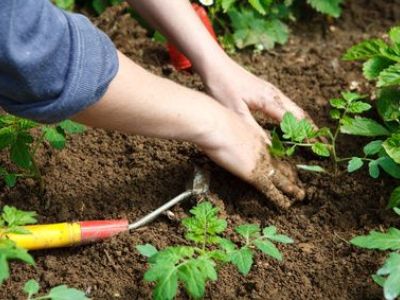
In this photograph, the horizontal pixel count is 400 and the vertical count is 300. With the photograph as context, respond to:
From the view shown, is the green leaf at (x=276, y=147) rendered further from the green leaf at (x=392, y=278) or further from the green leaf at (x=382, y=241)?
the green leaf at (x=392, y=278)

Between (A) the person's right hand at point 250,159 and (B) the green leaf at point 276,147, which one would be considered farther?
(B) the green leaf at point 276,147

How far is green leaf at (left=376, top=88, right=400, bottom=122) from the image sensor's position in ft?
6.58

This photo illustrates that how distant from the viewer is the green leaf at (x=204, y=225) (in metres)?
1.64

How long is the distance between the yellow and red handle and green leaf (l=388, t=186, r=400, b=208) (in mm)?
694

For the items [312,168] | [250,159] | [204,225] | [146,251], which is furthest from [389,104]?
[146,251]

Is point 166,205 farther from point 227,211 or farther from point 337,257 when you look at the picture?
point 337,257

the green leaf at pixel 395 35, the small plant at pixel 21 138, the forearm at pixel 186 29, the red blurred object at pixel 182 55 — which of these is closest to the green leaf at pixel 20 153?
the small plant at pixel 21 138

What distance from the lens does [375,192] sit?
198 centimetres

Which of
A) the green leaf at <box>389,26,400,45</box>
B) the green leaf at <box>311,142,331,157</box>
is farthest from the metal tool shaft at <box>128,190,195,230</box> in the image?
the green leaf at <box>389,26,400,45</box>

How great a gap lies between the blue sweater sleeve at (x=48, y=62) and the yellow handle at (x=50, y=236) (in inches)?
15.1

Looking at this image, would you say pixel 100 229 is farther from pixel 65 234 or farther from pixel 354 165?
pixel 354 165

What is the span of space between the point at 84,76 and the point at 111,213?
0.60 meters

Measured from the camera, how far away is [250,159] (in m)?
1.86

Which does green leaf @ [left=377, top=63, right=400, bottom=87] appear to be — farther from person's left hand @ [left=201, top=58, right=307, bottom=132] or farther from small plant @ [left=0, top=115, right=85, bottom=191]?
small plant @ [left=0, top=115, right=85, bottom=191]
